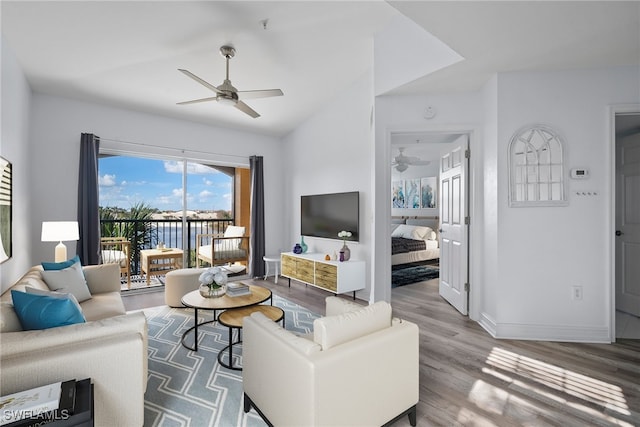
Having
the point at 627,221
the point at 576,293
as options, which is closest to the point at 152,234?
the point at 576,293

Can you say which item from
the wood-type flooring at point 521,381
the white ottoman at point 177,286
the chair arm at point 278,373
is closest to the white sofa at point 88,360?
the chair arm at point 278,373

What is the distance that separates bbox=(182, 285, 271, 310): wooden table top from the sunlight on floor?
1.76m

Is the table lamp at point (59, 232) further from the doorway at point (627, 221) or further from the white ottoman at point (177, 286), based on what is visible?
the doorway at point (627, 221)

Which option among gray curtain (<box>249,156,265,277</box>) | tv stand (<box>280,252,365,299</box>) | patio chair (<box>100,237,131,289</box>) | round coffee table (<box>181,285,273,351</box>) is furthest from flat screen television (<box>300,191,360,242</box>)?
patio chair (<box>100,237,131,289</box>)

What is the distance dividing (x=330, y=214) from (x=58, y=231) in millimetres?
3295

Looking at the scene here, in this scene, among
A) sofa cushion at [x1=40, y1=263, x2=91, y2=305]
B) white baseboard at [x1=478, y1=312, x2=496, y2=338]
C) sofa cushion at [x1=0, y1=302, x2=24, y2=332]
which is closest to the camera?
sofa cushion at [x1=0, y1=302, x2=24, y2=332]

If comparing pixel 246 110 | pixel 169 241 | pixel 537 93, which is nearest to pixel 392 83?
pixel 537 93

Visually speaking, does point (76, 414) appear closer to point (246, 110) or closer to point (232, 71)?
point (246, 110)

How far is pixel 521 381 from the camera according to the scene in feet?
7.17

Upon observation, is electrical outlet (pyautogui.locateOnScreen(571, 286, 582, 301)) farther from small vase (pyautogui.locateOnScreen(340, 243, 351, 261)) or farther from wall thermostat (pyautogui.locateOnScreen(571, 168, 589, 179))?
small vase (pyautogui.locateOnScreen(340, 243, 351, 261))

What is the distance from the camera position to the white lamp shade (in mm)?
3344

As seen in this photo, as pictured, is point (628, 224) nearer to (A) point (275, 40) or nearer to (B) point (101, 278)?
(A) point (275, 40)

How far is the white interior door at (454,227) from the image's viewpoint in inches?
139

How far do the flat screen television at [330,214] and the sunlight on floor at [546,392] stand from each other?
240 centimetres
